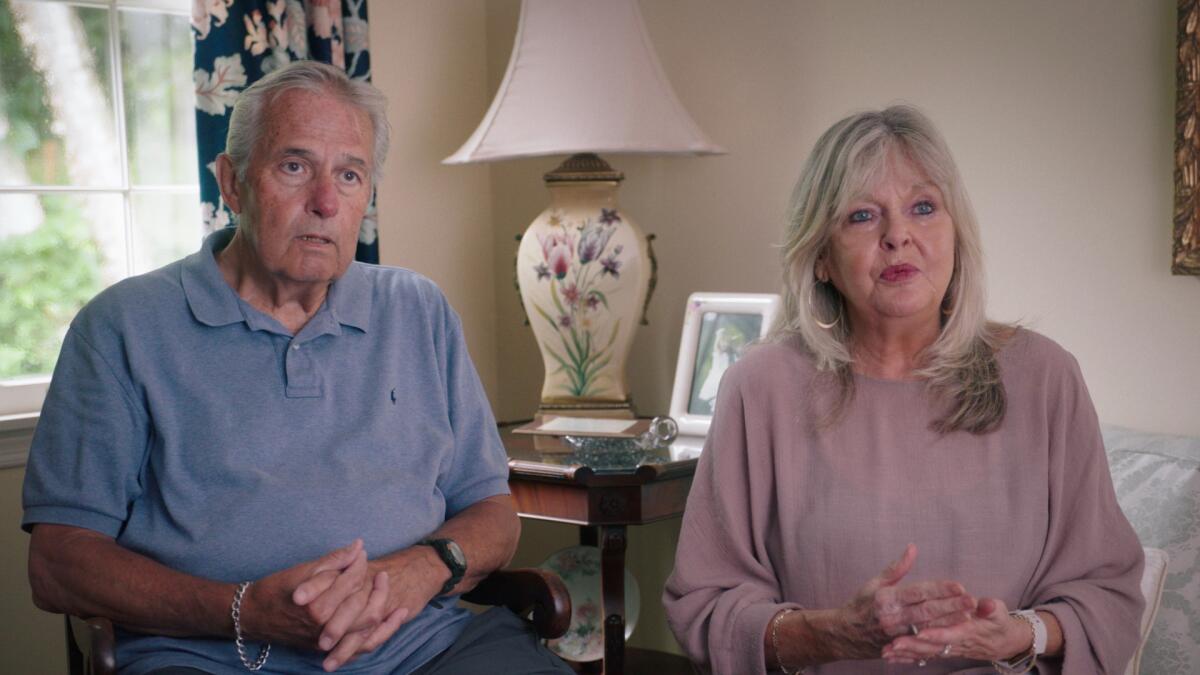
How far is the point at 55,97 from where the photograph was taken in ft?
8.12

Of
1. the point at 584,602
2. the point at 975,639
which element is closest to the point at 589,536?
the point at 584,602

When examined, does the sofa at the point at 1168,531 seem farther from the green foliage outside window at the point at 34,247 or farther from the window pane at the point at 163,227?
the green foliage outside window at the point at 34,247

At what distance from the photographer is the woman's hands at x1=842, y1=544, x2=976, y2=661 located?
4.60 ft

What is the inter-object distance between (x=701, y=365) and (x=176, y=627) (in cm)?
135

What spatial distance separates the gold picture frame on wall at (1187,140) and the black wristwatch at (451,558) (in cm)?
132

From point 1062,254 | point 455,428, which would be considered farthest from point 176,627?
point 1062,254

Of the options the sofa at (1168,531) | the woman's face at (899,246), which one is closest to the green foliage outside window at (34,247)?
the woman's face at (899,246)

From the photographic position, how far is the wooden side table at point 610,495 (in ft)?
7.35

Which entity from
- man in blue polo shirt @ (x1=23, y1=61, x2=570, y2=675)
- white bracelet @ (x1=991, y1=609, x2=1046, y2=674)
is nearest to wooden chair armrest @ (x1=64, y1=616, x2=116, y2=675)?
man in blue polo shirt @ (x1=23, y1=61, x2=570, y2=675)

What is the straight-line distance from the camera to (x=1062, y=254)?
7.32 ft

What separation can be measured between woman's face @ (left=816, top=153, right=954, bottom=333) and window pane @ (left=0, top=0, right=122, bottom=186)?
1680mm

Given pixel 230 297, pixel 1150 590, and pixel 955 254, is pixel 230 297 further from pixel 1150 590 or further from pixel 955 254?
pixel 1150 590

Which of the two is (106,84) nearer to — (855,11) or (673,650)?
(855,11)

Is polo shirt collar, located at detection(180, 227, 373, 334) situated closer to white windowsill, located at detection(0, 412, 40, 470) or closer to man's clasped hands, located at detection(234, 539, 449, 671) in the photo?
man's clasped hands, located at detection(234, 539, 449, 671)
